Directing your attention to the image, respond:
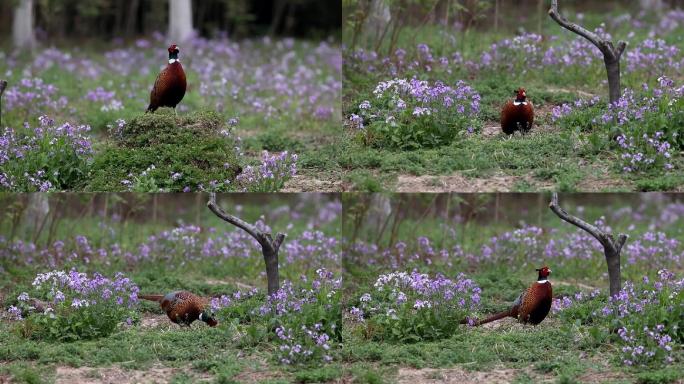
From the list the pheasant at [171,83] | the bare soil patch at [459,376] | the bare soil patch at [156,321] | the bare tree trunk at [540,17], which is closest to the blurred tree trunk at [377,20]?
the bare tree trunk at [540,17]

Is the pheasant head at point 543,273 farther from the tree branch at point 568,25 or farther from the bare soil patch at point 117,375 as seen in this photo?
the bare soil patch at point 117,375

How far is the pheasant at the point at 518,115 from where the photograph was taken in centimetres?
881

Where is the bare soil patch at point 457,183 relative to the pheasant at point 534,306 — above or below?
above

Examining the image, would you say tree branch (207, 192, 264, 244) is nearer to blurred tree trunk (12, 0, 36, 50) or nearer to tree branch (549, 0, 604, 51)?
tree branch (549, 0, 604, 51)

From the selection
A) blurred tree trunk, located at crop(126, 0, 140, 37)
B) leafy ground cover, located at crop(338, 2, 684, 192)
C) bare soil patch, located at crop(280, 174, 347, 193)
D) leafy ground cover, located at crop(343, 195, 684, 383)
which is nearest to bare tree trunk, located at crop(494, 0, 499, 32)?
leafy ground cover, located at crop(338, 2, 684, 192)

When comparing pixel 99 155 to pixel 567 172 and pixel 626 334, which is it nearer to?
pixel 567 172

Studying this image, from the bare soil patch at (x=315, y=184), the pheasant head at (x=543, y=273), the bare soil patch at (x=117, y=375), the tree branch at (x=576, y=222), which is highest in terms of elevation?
the bare soil patch at (x=315, y=184)

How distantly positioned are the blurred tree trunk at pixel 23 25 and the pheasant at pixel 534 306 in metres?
11.0

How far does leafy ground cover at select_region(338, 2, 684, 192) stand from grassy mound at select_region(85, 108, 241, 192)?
1098 mm

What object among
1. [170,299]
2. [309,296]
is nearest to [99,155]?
[170,299]

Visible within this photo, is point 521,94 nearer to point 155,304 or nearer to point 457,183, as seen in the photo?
point 457,183

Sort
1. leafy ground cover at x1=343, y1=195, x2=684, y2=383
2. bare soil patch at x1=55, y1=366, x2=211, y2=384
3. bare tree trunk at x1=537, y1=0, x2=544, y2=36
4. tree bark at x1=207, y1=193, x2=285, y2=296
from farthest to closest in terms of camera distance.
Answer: bare tree trunk at x1=537, y1=0, x2=544, y2=36
tree bark at x1=207, y1=193, x2=285, y2=296
leafy ground cover at x1=343, y1=195, x2=684, y2=383
bare soil patch at x1=55, y1=366, x2=211, y2=384

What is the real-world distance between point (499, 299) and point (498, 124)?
1.59 meters

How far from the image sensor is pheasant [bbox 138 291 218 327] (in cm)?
863
